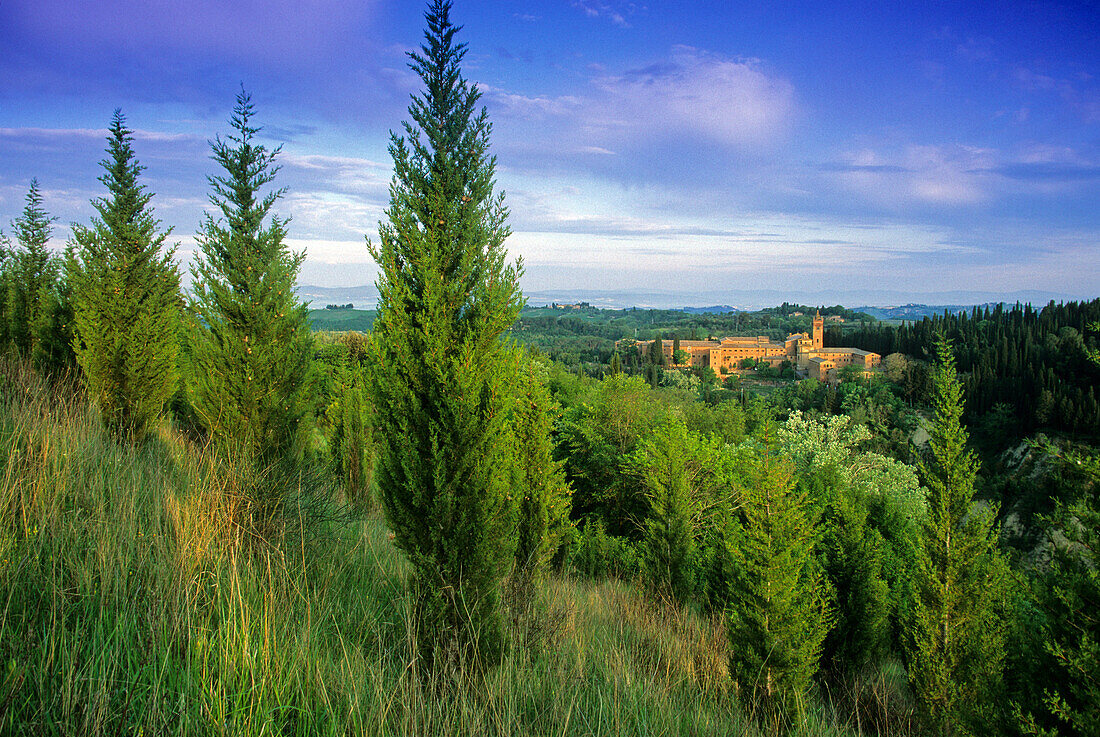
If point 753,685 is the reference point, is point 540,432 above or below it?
above

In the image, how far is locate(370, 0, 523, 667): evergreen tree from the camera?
4285mm

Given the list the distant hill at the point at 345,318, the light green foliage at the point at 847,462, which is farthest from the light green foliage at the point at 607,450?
the distant hill at the point at 345,318

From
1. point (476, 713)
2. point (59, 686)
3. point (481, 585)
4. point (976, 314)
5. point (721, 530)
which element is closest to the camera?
point (59, 686)

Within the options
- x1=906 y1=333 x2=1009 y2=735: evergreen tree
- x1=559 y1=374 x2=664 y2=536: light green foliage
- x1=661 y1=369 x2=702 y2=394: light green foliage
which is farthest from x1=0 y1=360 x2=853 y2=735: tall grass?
x1=661 y1=369 x2=702 y2=394: light green foliage

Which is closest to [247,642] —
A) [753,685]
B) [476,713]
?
[476,713]

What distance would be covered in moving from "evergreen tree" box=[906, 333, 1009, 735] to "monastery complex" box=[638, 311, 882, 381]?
90.8 m

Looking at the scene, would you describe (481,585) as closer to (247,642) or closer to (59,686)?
(247,642)

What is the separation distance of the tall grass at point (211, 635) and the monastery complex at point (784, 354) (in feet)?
332

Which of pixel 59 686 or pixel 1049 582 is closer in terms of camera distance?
pixel 59 686

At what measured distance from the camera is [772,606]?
26.2ft

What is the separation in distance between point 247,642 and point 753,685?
6794 mm

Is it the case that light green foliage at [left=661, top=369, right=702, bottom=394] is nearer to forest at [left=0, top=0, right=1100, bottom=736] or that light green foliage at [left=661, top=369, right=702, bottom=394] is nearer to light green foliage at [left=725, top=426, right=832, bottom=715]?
forest at [left=0, top=0, right=1100, bottom=736]

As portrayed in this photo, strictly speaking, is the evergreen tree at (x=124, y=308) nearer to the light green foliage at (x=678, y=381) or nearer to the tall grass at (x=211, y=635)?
the tall grass at (x=211, y=635)

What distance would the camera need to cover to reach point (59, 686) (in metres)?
2.06
